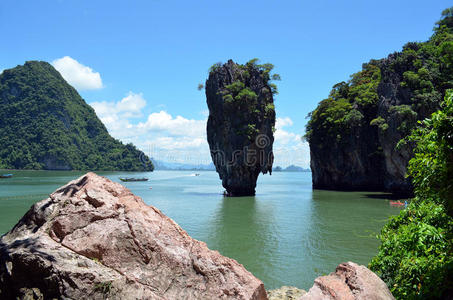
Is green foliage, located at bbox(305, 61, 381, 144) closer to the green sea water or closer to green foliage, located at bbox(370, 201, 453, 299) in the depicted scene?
the green sea water

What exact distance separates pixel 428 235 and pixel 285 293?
4.28 m

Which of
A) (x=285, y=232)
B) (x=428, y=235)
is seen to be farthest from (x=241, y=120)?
(x=428, y=235)

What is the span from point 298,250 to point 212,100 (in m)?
25.8

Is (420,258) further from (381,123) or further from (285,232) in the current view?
(381,123)

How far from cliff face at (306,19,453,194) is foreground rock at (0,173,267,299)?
26426 millimetres

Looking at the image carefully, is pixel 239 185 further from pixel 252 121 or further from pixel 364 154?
pixel 364 154

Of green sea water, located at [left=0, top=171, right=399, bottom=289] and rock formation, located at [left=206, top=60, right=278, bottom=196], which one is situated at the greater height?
rock formation, located at [left=206, top=60, right=278, bottom=196]

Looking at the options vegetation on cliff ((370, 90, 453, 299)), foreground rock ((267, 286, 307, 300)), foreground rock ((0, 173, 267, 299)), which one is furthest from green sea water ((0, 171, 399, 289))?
foreground rock ((0, 173, 267, 299))

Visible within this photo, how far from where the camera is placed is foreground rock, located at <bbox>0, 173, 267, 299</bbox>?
396cm

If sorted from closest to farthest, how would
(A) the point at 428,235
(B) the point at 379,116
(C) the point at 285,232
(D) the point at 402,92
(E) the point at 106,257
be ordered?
Result: (E) the point at 106,257, (A) the point at 428,235, (C) the point at 285,232, (D) the point at 402,92, (B) the point at 379,116

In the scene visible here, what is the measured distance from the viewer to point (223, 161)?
36438mm

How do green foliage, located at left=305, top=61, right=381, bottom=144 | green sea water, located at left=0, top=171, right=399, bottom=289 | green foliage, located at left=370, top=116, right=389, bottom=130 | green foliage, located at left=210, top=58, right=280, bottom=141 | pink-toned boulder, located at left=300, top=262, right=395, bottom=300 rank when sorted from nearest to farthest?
pink-toned boulder, located at left=300, top=262, right=395, bottom=300 < green sea water, located at left=0, top=171, right=399, bottom=289 < green foliage, located at left=370, top=116, right=389, bottom=130 < green foliage, located at left=210, top=58, right=280, bottom=141 < green foliage, located at left=305, top=61, right=381, bottom=144

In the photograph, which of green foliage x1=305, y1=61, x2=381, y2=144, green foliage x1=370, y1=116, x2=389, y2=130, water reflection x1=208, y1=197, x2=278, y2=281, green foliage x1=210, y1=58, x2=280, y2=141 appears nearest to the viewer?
water reflection x1=208, y1=197, x2=278, y2=281

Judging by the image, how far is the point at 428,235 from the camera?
5.32 m
